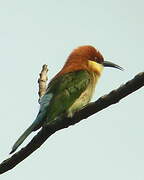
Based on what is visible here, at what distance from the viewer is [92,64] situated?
483 cm

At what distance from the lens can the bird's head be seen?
15.4 feet

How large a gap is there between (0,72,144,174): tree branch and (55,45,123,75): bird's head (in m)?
2.06

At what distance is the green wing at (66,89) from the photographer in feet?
12.6

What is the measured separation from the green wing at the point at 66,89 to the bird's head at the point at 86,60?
21 centimetres

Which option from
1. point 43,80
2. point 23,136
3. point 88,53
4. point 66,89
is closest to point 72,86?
point 66,89

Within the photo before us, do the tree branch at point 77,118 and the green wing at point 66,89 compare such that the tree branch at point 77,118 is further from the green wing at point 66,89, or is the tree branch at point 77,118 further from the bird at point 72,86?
the green wing at point 66,89

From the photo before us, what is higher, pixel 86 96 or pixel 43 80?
pixel 43 80

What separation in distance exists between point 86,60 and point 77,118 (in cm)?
242

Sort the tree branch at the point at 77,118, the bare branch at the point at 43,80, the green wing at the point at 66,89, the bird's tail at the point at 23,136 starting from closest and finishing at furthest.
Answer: the tree branch at the point at 77,118
the bird's tail at the point at 23,136
the bare branch at the point at 43,80
the green wing at the point at 66,89

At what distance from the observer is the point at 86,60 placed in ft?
15.9

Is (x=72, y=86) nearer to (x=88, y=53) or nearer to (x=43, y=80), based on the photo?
(x=43, y=80)

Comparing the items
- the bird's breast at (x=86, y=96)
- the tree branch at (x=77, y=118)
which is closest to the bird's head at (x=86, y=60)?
the bird's breast at (x=86, y=96)

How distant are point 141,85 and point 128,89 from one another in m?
0.08

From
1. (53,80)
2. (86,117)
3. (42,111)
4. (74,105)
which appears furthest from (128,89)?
(53,80)
